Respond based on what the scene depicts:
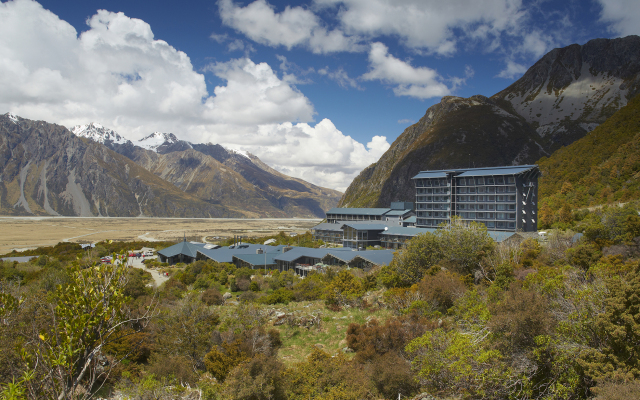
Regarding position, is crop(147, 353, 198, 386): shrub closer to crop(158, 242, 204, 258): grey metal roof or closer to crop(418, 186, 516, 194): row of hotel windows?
crop(158, 242, 204, 258): grey metal roof

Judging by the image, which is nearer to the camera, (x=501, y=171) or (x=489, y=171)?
(x=501, y=171)

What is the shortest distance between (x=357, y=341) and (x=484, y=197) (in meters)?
56.3

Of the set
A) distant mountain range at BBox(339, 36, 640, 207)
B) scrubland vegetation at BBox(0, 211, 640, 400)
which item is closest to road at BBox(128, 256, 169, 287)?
scrubland vegetation at BBox(0, 211, 640, 400)

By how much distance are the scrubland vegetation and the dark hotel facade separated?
101 feet

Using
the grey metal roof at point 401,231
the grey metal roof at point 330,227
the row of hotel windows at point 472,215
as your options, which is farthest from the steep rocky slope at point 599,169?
the grey metal roof at point 330,227

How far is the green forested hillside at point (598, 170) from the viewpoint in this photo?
2255 inches

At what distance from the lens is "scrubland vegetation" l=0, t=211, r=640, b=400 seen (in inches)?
321

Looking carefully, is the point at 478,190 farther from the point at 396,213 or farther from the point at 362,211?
the point at 362,211

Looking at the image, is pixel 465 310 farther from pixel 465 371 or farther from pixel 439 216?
pixel 439 216

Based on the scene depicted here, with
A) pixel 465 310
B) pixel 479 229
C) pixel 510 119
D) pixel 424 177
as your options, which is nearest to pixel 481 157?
pixel 510 119

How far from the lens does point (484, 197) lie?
68.1 m

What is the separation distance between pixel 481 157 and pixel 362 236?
86.2 metres

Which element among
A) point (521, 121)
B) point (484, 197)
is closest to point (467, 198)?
point (484, 197)

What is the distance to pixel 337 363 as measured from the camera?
16.8 metres
